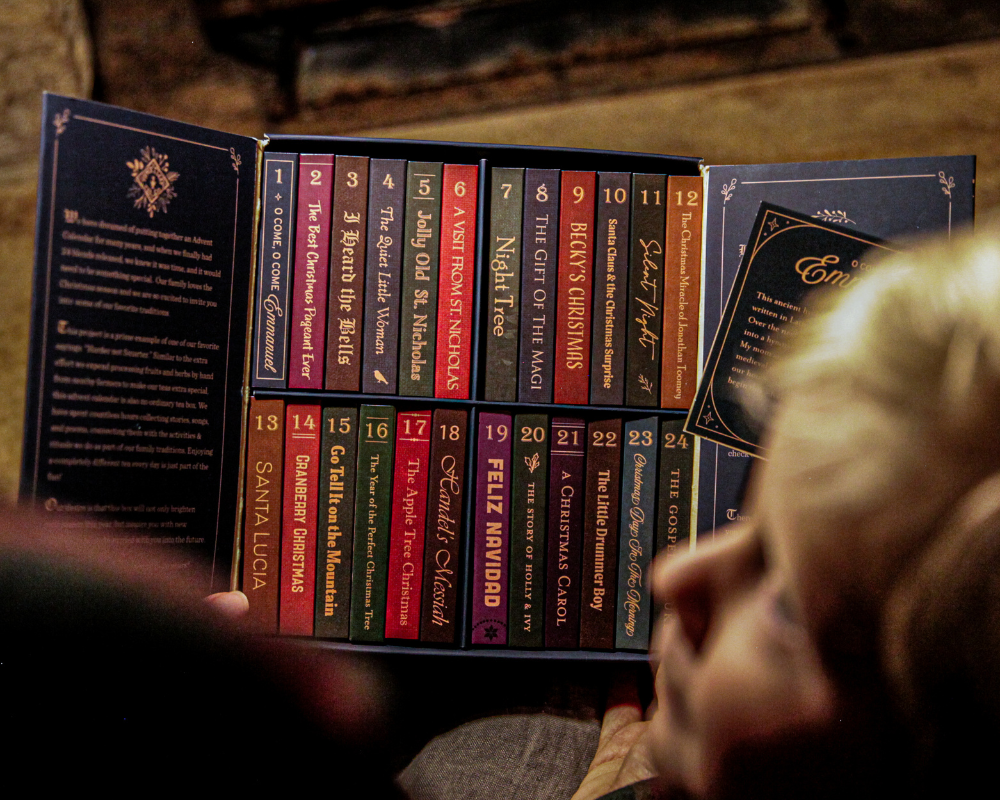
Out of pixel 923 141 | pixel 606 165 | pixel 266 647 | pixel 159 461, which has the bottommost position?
pixel 266 647

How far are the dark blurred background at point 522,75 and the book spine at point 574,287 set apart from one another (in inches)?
12.2

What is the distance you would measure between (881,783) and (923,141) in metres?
1.13

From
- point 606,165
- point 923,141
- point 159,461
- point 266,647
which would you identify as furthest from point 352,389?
point 923,141

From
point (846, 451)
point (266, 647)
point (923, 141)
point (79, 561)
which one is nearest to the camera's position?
point (846, 451)

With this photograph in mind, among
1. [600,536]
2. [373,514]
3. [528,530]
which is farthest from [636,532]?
[373,514]

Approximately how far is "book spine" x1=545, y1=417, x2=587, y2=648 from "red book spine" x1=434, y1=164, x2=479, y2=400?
16 cm

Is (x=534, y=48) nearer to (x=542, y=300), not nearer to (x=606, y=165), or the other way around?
(x=606, y=165)

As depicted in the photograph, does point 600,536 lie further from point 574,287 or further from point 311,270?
point 311,270

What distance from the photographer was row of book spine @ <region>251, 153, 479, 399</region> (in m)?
0.88

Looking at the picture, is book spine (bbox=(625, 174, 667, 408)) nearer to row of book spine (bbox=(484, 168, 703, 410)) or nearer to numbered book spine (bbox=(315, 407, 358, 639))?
row of book spine (bbox=(484, 168, 703, 410))

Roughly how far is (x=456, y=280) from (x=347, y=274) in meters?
0.16

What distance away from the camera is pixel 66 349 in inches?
28.5

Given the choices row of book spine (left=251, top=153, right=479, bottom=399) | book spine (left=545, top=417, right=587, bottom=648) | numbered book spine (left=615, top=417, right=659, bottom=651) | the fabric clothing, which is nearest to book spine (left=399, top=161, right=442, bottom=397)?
row of book spine (left=251, top=153, right=479, bottom=399)

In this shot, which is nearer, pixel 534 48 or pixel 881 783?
pixel 881 783
